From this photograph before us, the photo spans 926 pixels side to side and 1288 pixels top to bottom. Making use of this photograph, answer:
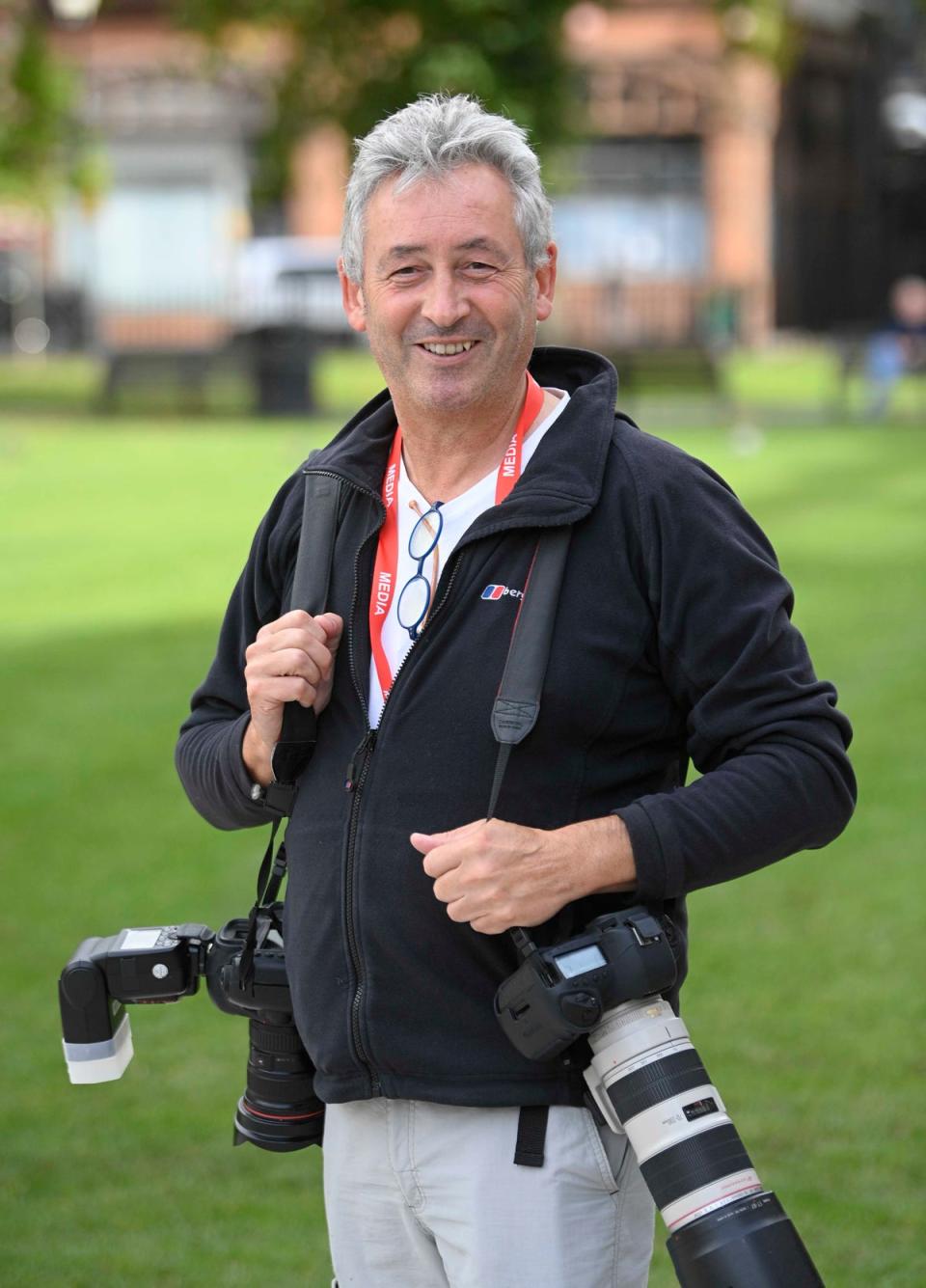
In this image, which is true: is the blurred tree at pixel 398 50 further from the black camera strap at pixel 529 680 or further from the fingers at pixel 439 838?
the fingers at pixel 439 838

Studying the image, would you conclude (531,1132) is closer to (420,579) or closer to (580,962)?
(580,962)

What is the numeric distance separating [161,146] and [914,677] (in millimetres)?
39460

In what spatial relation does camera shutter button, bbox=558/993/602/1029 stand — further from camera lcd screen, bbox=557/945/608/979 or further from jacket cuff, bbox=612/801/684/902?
jacket cuff, bbox=612/801/684/902

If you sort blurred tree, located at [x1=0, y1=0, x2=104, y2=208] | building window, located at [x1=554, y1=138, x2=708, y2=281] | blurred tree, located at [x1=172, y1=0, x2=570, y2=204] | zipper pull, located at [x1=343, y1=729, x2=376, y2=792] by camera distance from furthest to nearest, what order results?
building window, located at [x1=554, y1=138, x2=708, y2=281] < blurred tree, located at [x1=0, y1=0, x2=104, y2=208] < blurred tree, located at [x1=172, y1=0, x2=570, y2=204] < zipper pull, located at [x1=343, y1=729, x2=376, y2=792]

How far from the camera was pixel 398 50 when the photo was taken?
2311 cm

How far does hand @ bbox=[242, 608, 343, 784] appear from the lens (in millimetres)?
2631

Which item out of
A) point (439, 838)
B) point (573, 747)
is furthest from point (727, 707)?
point (439, 838)

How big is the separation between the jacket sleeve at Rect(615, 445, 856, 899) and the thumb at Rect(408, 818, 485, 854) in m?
0.21

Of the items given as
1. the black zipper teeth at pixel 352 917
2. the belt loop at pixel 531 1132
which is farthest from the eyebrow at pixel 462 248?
the belt loop at pixel 531 1132

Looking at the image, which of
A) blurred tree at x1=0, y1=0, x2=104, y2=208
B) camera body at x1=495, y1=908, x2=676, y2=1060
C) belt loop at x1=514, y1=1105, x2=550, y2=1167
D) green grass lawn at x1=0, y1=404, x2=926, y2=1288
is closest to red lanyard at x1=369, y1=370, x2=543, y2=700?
camera body at x1=495, y1=908, x2=676, y2=1060

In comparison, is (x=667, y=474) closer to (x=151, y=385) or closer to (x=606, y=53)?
(x=151, y=385)

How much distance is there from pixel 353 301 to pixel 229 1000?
42.2 inches

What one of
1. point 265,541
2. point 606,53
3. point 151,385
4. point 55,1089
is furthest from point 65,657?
point 606,53

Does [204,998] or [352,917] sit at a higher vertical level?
[352,917]
